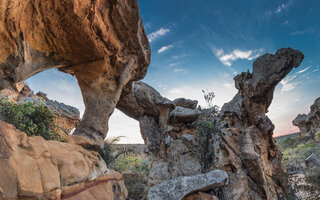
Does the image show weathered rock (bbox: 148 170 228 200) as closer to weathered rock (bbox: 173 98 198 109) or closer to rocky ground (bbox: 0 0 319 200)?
rocky ground (bbox: 0 0 319 200)

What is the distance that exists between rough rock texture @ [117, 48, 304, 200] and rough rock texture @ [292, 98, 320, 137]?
21058mm

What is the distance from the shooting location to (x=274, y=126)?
8.54m

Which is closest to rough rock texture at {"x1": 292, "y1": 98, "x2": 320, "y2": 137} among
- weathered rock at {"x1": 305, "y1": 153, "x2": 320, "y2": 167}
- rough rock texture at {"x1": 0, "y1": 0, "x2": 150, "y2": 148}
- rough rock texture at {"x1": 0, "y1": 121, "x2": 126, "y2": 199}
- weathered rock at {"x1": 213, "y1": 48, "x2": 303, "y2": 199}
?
weathered rock at {"x1": 305, "y1": 153, "x2": 320, "y2": 167}

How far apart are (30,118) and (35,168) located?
6511 mm

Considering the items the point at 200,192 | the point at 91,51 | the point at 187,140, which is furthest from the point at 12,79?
the point at 187,140

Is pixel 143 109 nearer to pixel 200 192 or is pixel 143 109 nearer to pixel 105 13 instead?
pixel 200 192

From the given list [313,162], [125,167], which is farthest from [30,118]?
Result: [313,162]

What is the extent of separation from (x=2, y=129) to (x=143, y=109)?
955cm

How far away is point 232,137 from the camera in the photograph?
8.38 metres

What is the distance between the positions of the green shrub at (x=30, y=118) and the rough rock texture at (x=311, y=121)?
3034 cm

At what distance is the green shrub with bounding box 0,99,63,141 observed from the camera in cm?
591

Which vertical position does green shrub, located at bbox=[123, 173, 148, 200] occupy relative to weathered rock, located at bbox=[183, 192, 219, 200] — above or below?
below

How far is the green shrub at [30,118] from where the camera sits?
5914 millimetres

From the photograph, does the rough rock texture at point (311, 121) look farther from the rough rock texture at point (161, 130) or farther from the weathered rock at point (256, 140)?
the rough rock texture at point (161, 130)
